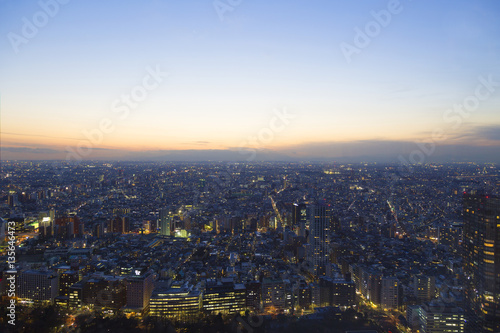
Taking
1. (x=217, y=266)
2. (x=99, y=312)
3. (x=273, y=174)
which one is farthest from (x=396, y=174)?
(x=99, y=312)

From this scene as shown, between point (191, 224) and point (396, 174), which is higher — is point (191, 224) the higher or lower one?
the lower one

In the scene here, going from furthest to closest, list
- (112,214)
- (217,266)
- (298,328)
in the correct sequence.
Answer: (112,214) → (217,266) → (298,328)

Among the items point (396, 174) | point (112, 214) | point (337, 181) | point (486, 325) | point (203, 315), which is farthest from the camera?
point (337, 181)

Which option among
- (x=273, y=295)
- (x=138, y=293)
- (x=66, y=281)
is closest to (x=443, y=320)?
(x=273, y=295)

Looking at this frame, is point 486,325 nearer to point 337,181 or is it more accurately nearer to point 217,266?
point 217,266

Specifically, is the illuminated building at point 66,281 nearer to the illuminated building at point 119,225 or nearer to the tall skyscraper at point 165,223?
the tall skyscraper at point 165,223

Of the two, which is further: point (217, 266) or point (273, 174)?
point (273, 174)

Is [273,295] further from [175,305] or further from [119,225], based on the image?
[119,225]
